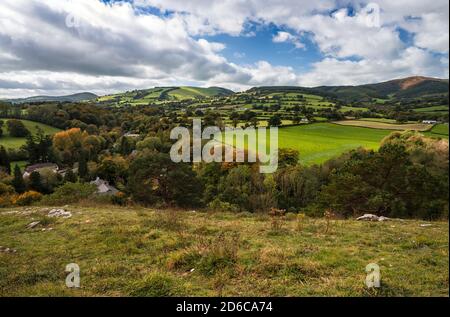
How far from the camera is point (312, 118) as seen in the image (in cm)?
8519

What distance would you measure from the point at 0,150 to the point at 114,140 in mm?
42193

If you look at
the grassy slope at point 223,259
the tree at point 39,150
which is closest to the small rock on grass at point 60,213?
the grassy slope at point 223,259

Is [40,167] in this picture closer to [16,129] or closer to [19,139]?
[19,139]

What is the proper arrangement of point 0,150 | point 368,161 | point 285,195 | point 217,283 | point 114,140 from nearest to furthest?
point 217,283
point 368,161
point 285,195
point 0,150
point 114,140

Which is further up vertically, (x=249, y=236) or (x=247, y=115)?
(x=247, y=115)
